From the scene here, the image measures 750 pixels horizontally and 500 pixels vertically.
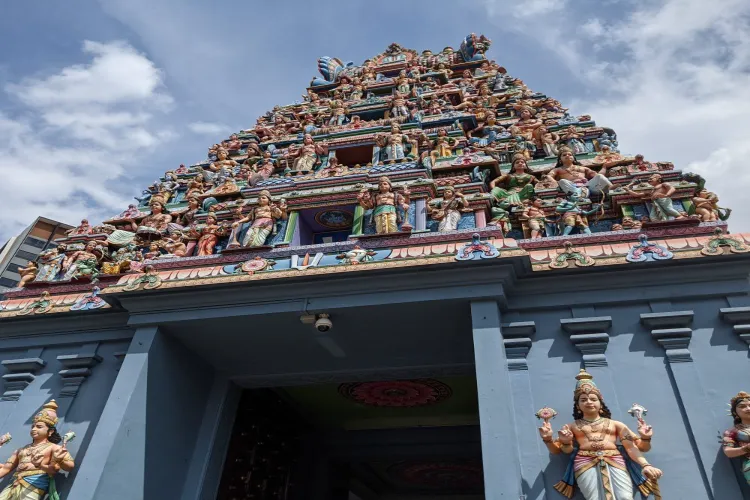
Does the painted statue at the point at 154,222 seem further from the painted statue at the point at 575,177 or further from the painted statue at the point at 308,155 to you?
the painted statue at the point at 575,177

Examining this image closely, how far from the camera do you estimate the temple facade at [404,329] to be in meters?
5.46

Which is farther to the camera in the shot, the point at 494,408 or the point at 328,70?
the point at 328,70

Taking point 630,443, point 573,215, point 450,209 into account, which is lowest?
point 630,443

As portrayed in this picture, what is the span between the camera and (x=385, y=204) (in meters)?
8.30

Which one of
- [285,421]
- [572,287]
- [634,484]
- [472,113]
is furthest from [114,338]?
[472,113]

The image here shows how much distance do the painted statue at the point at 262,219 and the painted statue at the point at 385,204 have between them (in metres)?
1.40

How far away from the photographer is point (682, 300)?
20.3ft

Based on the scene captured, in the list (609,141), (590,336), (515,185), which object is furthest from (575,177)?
(590,336)

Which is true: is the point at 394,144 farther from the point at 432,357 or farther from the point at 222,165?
the point at 432,357

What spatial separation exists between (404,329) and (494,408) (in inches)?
76.7

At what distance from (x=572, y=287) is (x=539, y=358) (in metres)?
1.04

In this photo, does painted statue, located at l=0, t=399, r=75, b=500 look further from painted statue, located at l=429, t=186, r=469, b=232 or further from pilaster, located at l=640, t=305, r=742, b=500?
pilaster, located at l=640, t=305, r=742, b=500

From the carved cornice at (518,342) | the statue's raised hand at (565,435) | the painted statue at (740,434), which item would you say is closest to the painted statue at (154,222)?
the carved cornice at (518,342)

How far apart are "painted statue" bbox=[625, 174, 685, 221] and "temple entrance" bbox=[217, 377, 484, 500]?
399cm
